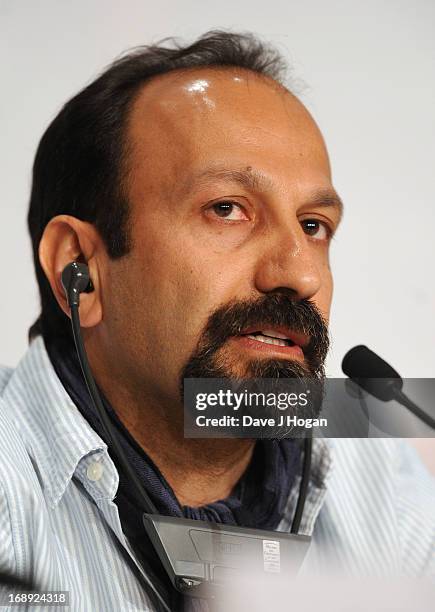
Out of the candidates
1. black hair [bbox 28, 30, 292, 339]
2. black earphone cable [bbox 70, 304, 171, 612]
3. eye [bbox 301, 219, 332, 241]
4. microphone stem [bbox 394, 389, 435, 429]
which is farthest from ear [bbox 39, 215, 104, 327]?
microphone stem [bbox 394, 389, 435, 429]

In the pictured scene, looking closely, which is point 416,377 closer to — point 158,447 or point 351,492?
point 351,492

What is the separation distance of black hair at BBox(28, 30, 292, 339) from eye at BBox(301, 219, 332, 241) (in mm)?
234

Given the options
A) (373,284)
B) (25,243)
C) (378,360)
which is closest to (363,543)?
(378,360)

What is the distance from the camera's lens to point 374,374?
115 cm

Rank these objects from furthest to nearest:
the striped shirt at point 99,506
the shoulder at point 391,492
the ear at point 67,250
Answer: the shoulder at point 391,492
the ear at point 67,250
the striped shirt at point 99,506

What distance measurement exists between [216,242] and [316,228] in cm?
18

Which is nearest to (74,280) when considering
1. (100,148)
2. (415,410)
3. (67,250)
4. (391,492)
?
(67,250)

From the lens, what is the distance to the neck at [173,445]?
3.72 feet

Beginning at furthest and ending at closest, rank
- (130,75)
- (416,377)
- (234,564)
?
(416,377), (130,75), (234,564)

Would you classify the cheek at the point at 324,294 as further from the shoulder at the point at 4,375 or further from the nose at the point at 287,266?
the shoulder at the point at 4,375

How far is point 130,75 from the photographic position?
4.03 feet

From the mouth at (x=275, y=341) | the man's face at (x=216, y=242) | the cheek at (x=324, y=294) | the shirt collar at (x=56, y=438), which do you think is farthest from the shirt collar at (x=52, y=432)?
the cheek at (x=324, y=294)

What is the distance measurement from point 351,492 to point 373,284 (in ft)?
1.14

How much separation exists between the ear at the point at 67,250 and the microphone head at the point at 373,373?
1.14 feet
